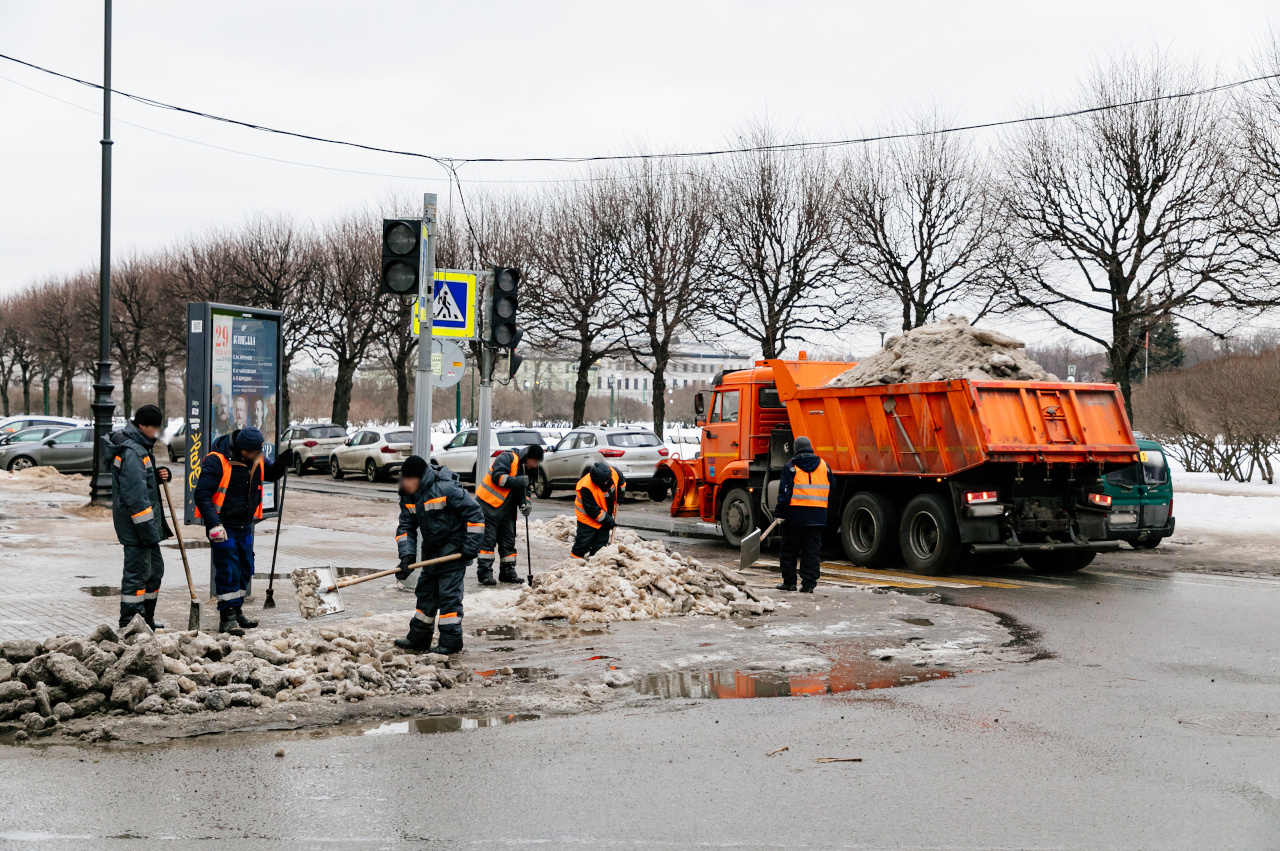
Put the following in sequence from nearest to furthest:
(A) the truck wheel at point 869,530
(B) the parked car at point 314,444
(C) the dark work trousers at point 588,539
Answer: (C) the dark work trousers at point 588,539
(A) the truck wheel at point 869,530
(B) the parked car at point 314,444

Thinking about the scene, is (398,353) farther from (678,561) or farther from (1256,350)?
(678,561)

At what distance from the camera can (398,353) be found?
145ft

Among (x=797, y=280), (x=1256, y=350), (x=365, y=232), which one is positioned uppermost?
(x=365, y=232)

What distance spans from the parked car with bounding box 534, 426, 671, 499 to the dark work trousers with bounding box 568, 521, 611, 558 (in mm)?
10620

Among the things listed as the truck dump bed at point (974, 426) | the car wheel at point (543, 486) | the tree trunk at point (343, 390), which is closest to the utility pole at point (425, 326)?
the truck dump bed at point (974, 426)

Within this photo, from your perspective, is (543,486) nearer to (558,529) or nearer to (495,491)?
(558,529)

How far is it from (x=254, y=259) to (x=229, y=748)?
1580 inches

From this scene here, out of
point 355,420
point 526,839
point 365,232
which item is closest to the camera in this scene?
point 526,839

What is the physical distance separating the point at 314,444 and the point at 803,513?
2585 centimetres

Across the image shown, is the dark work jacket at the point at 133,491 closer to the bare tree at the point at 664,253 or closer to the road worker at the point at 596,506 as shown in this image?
the road worker at the point at 596,506

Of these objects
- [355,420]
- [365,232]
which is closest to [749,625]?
[365,232]

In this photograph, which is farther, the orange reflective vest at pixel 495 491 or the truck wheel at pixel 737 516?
the truck wheel at pixel 737 516

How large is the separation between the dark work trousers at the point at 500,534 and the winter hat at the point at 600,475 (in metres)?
0.93

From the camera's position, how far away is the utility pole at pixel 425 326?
10789 millimetres
